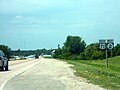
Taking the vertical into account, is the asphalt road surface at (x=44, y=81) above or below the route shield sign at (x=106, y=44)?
below

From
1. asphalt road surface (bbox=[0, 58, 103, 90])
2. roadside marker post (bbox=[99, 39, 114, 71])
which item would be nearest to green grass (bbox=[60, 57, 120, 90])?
asphalt road surface (bbox=[0, 58, 103, 90])

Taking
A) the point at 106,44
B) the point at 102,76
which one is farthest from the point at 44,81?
the point at 106,44

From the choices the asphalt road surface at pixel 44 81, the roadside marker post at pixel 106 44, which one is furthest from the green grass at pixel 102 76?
the roadside marker post at pixel 106 44

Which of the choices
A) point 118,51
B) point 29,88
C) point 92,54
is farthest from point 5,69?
point 92,54

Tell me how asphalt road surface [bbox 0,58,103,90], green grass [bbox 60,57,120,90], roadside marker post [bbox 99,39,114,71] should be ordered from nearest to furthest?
asphalt road surface [bbox 0,58,103,90] < green grass [bbox 60,57,120,90] < roadside marker post [bbox 99,39,114,71]

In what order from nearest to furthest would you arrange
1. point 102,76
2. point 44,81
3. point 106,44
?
point 44,81 < point 102,76 < point 106,44

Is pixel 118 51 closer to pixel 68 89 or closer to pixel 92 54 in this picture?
pixel 92 54

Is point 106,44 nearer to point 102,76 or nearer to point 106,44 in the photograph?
point 106,44

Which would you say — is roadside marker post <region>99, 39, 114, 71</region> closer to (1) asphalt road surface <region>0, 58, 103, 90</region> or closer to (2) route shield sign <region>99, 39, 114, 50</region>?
(2) route shield sign <region>99, 39, 114, 50</region>

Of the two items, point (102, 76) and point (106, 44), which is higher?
point (106, 44)

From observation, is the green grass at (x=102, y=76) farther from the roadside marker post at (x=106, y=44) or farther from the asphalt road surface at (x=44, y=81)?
the roadside marker post at (x=106, y=44)

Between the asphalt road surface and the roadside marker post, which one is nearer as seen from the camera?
the asphalt road surface

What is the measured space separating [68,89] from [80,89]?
0.53m

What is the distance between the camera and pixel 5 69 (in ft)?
133
